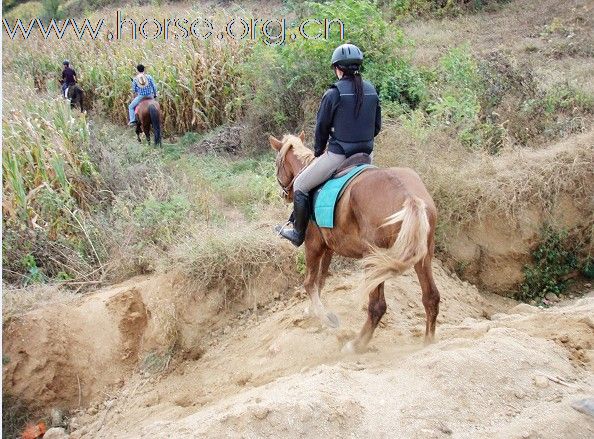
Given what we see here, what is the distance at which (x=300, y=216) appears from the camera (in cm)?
586

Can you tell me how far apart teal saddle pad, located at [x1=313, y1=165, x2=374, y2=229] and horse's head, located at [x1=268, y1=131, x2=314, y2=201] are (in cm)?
68

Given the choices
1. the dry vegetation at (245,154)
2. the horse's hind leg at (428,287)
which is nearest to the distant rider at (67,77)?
the dry vegetation at (245,154)

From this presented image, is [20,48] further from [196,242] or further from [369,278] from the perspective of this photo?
[369,278]

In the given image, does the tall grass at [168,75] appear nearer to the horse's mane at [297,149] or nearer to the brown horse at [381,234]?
the horse's mane at [297,149]

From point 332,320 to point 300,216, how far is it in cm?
108

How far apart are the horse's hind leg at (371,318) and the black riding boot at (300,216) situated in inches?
42.1

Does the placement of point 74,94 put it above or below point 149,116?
above

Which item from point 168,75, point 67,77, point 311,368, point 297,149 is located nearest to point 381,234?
point 311,368

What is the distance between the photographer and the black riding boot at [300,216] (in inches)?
228

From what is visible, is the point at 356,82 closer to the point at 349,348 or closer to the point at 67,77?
the point at 349,348

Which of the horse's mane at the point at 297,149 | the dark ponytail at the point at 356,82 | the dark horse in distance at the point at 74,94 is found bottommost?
the dark horse in distance at the point at 74,94

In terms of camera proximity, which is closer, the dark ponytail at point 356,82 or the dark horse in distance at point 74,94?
the dark ponytail at point 356,82

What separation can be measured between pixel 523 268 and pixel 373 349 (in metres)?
3.00

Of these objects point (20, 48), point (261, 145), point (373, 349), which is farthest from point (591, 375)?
point (20, 48)
